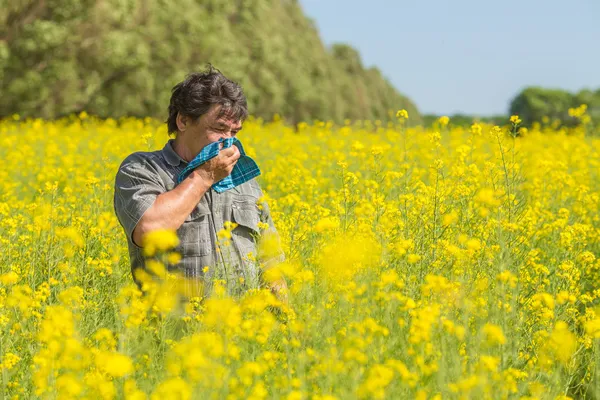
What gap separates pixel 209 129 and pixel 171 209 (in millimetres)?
443

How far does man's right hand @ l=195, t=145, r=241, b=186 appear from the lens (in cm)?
329

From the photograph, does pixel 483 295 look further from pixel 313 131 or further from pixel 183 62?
pixel 183 62

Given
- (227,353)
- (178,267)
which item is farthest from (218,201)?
(227,353)

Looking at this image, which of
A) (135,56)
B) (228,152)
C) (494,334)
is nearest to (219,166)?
(228,152)

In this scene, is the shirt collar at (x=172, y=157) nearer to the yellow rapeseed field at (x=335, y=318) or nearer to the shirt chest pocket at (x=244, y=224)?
the shirt chest pocket at (x=244, y=224)

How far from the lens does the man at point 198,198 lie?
3.26 metres

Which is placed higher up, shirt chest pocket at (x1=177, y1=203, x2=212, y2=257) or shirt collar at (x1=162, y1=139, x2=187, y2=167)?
shirt collar at (x1=162, y1=139, x2=187, y2=167)

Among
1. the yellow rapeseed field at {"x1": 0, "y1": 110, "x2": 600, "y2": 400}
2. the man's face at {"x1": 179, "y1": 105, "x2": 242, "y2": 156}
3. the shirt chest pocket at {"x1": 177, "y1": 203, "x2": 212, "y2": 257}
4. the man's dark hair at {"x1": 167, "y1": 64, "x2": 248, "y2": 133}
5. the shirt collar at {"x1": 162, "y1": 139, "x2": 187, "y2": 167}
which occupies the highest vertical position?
the man's dark hair at {"x1": 167, "y1": 64, "x2": 248, "y2": 133}

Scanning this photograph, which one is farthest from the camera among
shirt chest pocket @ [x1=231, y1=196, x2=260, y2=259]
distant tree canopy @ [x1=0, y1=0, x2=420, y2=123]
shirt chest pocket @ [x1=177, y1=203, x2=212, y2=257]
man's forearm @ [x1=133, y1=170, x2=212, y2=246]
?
distant tree canopy @ [x1=0, y1=0, x2=420, y2=123]

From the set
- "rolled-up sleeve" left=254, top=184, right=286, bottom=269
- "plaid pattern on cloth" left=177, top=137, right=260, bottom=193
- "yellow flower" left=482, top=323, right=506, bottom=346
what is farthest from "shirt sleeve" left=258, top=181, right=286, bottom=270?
"yellow flower" left=482, top=323, right=506, bottom=346

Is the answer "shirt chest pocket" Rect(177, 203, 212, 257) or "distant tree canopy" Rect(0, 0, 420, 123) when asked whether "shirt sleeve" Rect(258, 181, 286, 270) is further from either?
"distant tree canopy" Rect(0, 0, 420, 123)

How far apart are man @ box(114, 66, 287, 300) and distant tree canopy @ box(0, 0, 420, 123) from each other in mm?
13528

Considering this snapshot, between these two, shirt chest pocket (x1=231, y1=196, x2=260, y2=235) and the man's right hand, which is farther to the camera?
shirt chest pocket (x1=231, y1=196, x2=260, y2=235)

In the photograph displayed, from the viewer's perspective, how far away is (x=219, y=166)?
3295mm
